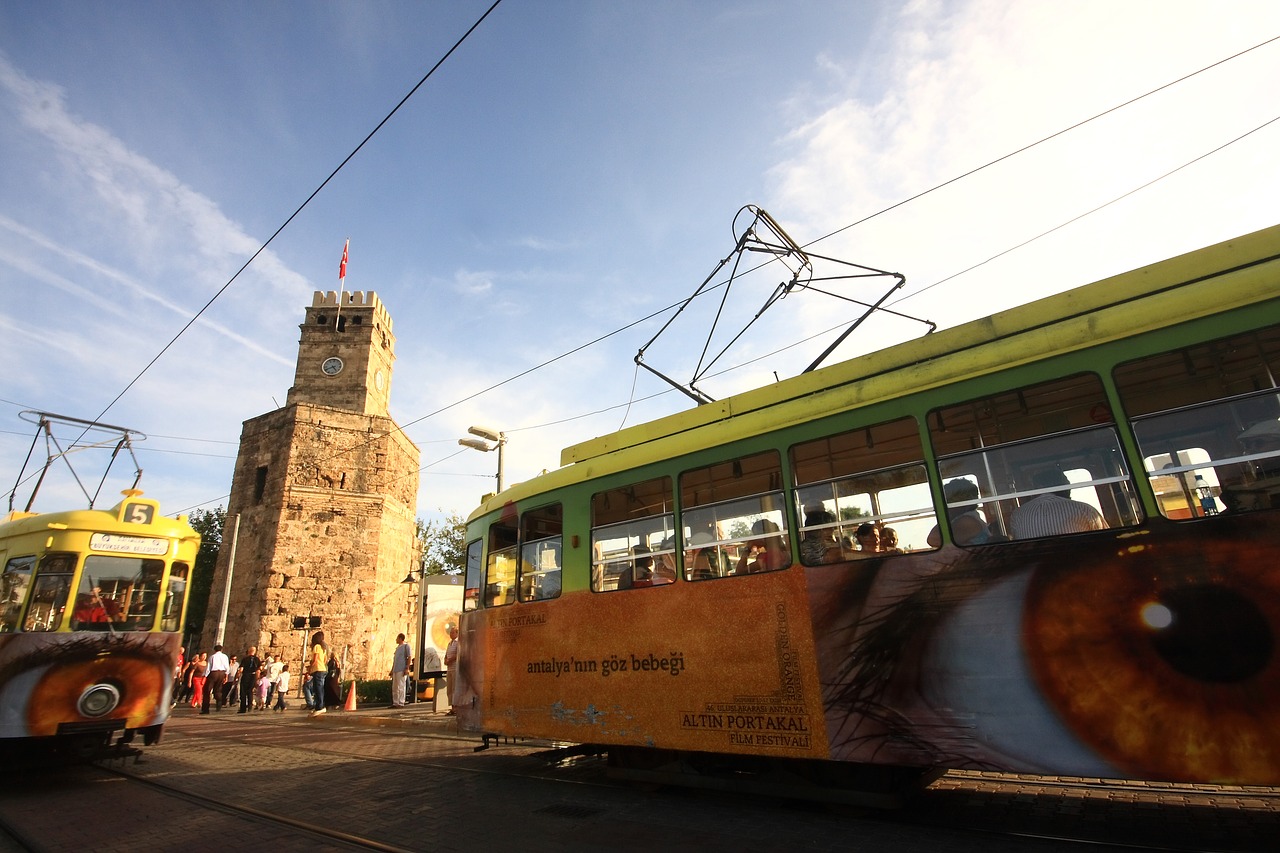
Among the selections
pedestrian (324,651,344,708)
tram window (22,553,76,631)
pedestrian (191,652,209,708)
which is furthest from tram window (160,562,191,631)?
pedestrian (191,652,209,708)

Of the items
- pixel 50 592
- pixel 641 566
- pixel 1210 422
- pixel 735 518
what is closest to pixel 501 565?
pixel 641 566

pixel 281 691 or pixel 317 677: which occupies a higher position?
pixel 317 677

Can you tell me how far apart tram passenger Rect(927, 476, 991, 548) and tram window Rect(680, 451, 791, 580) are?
1182 millimetres

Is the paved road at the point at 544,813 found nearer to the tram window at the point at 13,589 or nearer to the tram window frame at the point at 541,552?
the tram window at the point at 13,589

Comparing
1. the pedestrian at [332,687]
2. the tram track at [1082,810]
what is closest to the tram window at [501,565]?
the tram track at [1082,810]

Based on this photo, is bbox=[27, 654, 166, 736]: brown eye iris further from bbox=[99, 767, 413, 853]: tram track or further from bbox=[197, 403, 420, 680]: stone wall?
bbox=[197, 403, 420, 680]: stone wall

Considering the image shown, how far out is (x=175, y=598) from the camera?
8.45 meters

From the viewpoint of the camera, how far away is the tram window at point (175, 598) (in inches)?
326

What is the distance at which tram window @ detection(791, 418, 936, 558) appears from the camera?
4.49m

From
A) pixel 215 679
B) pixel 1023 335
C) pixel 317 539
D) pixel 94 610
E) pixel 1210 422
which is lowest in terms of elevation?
pixel 215 679

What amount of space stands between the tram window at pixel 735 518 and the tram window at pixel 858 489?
209mm

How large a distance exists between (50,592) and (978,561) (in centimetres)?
960

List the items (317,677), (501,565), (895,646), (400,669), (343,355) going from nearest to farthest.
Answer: (895,646) < (501,565) < (317,677) < (400,669) < (343,355)

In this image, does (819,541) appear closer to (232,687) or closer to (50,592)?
(50,592)
